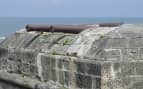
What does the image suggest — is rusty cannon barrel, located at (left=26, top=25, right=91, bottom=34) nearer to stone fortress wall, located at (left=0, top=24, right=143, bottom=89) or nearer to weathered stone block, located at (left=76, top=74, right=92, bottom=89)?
stone fortress wall, located at (left=0, top=24, right=143, bottom=89)

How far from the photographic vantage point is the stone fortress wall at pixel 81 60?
23.2ft

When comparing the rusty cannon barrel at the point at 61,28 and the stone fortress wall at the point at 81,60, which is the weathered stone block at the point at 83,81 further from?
the rusty cannon barrel at the point at 61,28

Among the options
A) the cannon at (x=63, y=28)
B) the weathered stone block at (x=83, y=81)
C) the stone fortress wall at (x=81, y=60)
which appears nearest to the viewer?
the stone fortress wall at (x=81, y=60)

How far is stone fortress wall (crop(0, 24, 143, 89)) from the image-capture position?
707 cm

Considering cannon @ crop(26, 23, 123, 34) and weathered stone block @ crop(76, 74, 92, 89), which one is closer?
weathered stone block @ crop(76, 74, 92, 89)

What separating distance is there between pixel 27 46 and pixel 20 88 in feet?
2.98

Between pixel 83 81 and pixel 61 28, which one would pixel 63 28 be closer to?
pixel 61 28

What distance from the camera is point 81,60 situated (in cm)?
743

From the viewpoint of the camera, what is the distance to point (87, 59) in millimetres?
7336

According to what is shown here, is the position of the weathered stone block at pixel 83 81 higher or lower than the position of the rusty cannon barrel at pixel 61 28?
lower

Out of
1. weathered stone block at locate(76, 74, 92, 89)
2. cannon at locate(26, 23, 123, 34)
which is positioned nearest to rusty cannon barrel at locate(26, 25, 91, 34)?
cannon at locate(26, 23, 123, 34)

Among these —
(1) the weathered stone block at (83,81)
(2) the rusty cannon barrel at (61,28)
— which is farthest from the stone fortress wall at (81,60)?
(2) the rusty cannon barrel at (61,28)

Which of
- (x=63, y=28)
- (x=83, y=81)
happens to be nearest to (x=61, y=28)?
(x=63, y=28)

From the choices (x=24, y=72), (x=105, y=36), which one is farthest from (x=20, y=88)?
(x=105, y=36)
